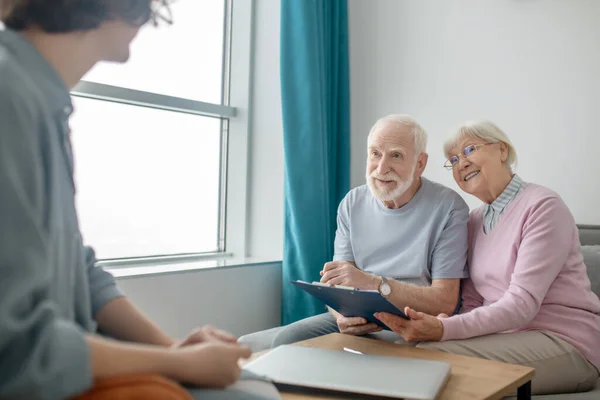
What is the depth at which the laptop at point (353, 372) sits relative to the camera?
118 cm

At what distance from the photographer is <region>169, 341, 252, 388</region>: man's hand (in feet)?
2.63

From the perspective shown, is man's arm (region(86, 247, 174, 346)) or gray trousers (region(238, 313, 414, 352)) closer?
man's arm (region(86, 247, 174, 346))

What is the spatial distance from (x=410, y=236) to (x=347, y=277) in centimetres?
35

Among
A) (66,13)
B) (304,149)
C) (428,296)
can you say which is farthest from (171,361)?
(304,149)

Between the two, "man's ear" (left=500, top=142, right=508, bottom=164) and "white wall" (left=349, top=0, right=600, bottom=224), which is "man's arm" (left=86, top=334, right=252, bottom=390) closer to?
"man's ear" (left=500, top=142, right=508, bottom=164)

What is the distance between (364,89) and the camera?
306 centimetres

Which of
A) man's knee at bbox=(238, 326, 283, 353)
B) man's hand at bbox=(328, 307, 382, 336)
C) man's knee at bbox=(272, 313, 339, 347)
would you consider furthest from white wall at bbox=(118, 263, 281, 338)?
man's hand at bbox=(328, 307, 382, 336)

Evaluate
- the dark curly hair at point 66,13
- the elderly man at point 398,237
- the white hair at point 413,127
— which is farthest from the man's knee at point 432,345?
the dark curly hair at point 66,13

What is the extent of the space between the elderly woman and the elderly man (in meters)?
0.11

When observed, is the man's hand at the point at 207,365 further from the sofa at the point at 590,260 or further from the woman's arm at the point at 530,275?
the sofa at the point at 590,260

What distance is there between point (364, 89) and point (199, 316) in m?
1.38

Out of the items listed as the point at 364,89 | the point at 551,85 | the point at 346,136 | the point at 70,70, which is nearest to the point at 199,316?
the point at 346,136

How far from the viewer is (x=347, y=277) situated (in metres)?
2.00

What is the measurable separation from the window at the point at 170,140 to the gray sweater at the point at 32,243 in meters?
1.80
